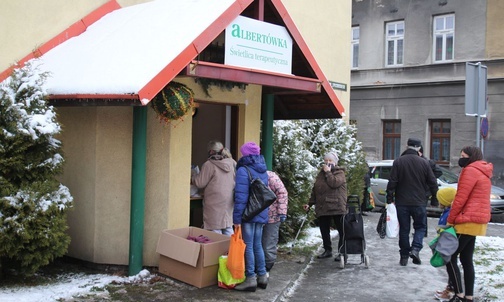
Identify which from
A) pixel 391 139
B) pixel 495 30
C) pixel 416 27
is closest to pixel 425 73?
pixel 416 27

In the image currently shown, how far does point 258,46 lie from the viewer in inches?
280

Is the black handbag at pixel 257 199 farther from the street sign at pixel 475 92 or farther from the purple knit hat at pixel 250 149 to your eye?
the street sign at pixel 475 92

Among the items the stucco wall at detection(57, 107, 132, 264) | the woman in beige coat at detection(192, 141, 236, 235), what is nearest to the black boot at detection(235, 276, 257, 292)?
the woman in beige coat at detection(192, 141, 236, 235)

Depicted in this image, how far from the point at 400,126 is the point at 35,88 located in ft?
64.9

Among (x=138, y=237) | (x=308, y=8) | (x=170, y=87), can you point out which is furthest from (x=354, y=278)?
(x=308, y=8)

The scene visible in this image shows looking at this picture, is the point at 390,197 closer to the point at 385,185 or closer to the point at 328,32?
the point at 385,185

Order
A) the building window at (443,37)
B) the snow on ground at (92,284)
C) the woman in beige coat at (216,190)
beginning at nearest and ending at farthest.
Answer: the snow on ground at (92,284), the woman in beige coat at (216,190), the building window at (443,37)

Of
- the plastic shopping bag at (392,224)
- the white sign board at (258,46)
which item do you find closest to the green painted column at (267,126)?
the white sign board at (258,46)

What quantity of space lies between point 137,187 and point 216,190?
1.02m

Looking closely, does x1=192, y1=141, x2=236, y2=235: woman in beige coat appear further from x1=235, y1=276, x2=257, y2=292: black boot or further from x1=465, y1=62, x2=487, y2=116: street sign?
x1=465, y1=62, x2=487, y2=116: street sign

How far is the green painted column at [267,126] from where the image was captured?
29.3ft

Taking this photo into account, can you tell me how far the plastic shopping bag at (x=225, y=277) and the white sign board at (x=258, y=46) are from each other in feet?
7.69

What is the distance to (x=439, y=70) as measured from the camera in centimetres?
2244

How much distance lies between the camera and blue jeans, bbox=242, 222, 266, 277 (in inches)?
256
